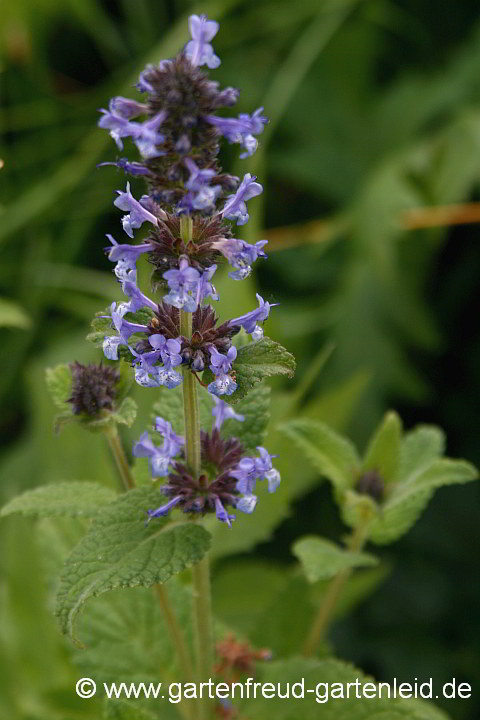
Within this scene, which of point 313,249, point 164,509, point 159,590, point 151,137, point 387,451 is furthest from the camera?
point 313,249

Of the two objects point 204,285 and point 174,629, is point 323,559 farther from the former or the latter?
point 204,285

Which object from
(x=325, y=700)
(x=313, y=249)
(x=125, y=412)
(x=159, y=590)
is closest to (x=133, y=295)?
(x=125, y=412)

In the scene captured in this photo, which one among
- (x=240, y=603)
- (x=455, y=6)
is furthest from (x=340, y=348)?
(x=455, y=6)

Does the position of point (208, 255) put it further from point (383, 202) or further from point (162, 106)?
point (383, 202)

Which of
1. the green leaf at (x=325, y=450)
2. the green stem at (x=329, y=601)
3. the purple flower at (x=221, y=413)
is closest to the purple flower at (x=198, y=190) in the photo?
the purple flower at (x=221, y=413)

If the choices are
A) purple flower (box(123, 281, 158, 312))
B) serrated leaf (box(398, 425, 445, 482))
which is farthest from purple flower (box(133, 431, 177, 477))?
serrated leaf (box(398, 425, 445, 482))

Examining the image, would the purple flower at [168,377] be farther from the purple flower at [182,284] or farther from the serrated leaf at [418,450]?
the serrated leaf at [418,450]
